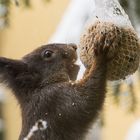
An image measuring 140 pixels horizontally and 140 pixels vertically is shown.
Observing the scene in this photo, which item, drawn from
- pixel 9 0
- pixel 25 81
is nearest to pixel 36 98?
pixel 25 81

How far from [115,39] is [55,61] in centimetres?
47

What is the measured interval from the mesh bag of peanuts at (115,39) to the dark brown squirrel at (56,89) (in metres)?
0.04

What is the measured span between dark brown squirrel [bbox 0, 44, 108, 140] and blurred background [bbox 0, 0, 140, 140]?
0.11m

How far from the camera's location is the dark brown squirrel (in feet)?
11.3

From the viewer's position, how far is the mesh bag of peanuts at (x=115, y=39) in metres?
3.33

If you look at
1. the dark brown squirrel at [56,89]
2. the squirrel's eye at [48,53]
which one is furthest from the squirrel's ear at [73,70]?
the squirrel's eye at [48,53]

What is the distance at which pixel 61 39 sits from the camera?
466 cm

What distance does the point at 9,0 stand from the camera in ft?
13.4

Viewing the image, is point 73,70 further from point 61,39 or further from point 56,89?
point 61,39

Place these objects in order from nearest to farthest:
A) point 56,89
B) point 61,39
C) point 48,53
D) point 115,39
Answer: point 115,39 < point 56,89 < point 48,53 < point 61,39

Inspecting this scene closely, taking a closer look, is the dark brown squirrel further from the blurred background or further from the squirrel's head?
the blurred background

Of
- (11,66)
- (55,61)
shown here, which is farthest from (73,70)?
(11,66)

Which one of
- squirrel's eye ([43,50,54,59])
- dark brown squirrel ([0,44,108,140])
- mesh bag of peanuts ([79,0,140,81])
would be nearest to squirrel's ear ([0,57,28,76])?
dark brown squirrel ([0,44,108,140])

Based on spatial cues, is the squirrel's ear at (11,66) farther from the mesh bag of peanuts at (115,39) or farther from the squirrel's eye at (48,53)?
the mesh bag of peanuts at (115,39)
